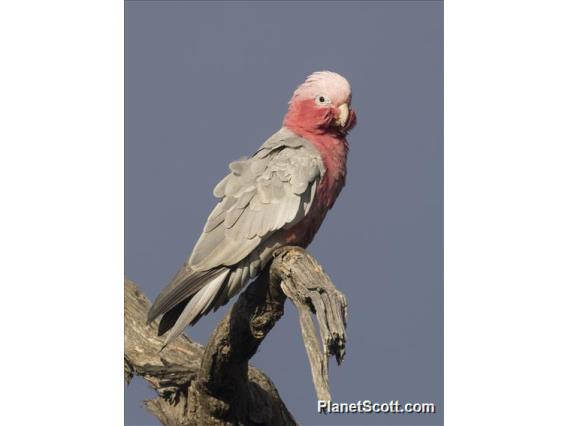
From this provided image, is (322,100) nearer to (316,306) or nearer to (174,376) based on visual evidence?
(316,306)

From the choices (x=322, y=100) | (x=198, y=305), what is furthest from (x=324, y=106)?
(x=198, y=305)

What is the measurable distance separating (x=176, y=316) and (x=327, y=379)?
1.80m

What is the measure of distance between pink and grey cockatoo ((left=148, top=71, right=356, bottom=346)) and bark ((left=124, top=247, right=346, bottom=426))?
0.85 ft

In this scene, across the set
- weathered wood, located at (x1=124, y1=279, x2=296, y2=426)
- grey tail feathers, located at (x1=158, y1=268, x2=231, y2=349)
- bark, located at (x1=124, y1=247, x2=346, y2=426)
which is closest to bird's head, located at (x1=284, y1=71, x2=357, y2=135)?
bark, located at (x1=124, y1=247, x2=346, y2=426)

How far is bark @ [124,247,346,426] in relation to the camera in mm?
6129

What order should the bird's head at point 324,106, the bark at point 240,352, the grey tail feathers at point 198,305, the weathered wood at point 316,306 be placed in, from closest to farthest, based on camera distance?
the weathered wood at point 316,306 < the bark at point 240,352 < the grey tail feathers at point 198,305 < the bird's head at point 324,106

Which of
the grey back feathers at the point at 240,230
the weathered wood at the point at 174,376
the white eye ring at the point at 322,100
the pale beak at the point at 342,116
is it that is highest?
the white eye ring at the point at 322,100

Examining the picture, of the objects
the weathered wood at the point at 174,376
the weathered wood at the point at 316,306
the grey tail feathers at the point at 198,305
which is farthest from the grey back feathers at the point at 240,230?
the weathered wood at the point at 174,376

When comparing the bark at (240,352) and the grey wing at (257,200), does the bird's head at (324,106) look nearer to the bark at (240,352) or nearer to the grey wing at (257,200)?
the grey wing at (257,200)

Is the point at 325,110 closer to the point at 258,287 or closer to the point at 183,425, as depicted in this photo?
the point at 258,287

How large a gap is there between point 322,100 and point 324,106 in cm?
7

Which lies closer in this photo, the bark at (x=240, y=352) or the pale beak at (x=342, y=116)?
the bark at (x=240, y=352)

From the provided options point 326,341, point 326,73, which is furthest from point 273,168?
point 326,341

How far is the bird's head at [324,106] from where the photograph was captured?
7.95 m
